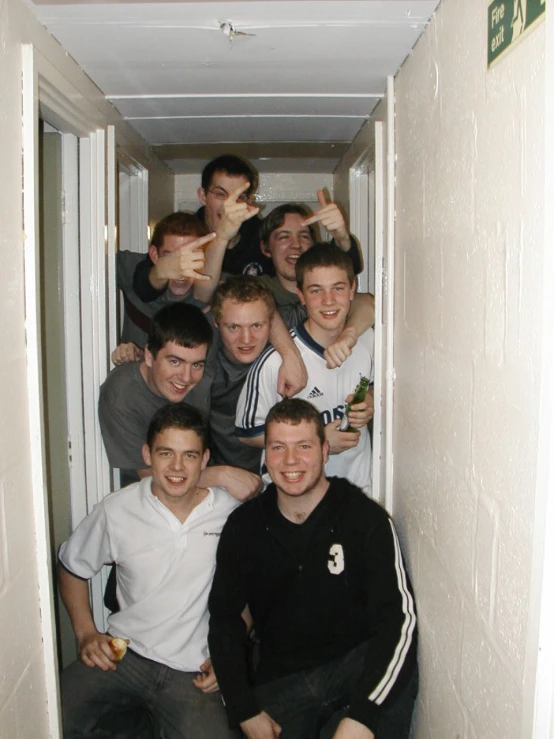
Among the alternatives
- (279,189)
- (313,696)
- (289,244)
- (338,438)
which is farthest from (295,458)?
(279,189)

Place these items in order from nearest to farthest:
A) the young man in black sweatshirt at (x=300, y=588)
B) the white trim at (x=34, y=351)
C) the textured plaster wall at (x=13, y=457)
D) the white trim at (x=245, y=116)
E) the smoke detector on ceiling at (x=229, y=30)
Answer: the textured plaster wall at (x=13, y=457) → the white trim at (x=34, y=351) → the smoke detector on ceiling at (x=229, y=30) → the young man in black sweatshirt at (x=300, y=588) → the white trim at (x=245, y=116)

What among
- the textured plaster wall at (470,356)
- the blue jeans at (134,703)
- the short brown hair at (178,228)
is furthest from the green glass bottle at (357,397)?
the blue jeans at (134,703)

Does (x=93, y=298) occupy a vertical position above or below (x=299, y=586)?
above

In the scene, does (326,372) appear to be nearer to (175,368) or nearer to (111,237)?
(175,368)

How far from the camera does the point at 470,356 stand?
130 cm

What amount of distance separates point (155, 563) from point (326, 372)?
0.85m

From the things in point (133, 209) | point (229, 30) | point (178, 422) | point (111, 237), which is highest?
point (229, 30)

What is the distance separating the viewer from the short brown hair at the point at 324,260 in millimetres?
2283

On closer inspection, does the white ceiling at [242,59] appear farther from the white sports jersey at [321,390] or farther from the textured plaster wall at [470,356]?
the white sports jersey at [321,390]

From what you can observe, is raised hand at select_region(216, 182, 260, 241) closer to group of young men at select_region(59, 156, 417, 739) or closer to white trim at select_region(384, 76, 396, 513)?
group of young men at select_region(59, 156, 417, 739)

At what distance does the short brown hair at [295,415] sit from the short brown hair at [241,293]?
15.5 inches

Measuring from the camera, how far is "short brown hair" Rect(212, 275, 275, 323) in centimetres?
228

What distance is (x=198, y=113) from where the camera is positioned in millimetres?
2537

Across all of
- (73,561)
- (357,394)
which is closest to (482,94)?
(357,394)
